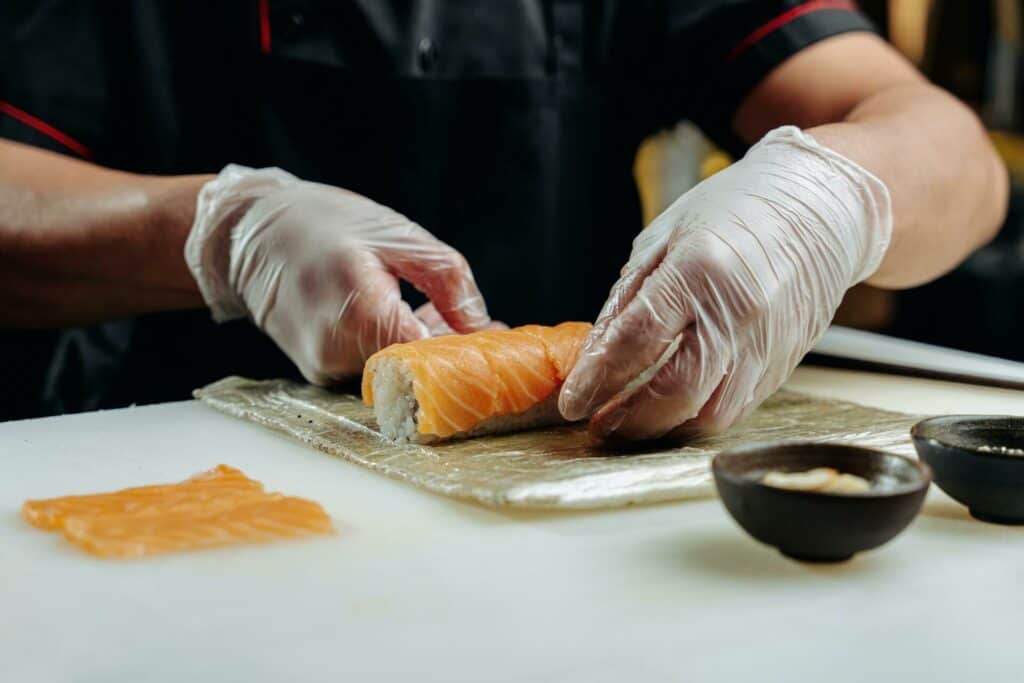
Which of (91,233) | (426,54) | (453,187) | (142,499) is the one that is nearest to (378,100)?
(426,54)

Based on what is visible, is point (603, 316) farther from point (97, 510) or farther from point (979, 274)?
point (979, 274)

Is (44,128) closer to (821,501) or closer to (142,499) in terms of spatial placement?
(142,499)

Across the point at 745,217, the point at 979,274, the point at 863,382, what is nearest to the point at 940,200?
the point at 863,382

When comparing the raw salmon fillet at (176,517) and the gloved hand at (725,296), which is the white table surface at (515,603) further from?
the gloved hand at (725,296)

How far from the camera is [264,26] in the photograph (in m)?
2.39

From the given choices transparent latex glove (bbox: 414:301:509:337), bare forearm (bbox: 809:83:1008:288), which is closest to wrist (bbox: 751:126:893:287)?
bare forearm (bbox: 809:83:1008:288)

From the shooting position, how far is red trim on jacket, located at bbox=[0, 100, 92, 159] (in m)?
2.32

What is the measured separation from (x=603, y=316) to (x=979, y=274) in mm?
3165

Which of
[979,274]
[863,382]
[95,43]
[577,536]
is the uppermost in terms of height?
[95,43]

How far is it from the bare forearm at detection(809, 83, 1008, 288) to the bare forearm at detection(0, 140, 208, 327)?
121cm

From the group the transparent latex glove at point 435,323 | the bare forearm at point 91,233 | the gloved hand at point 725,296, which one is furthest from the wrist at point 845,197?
the bare forearm at point 91,233

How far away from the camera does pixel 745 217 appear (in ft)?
5.39

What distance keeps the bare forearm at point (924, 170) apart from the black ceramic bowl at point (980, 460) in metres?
0.72

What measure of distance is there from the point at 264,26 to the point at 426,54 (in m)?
0.35
